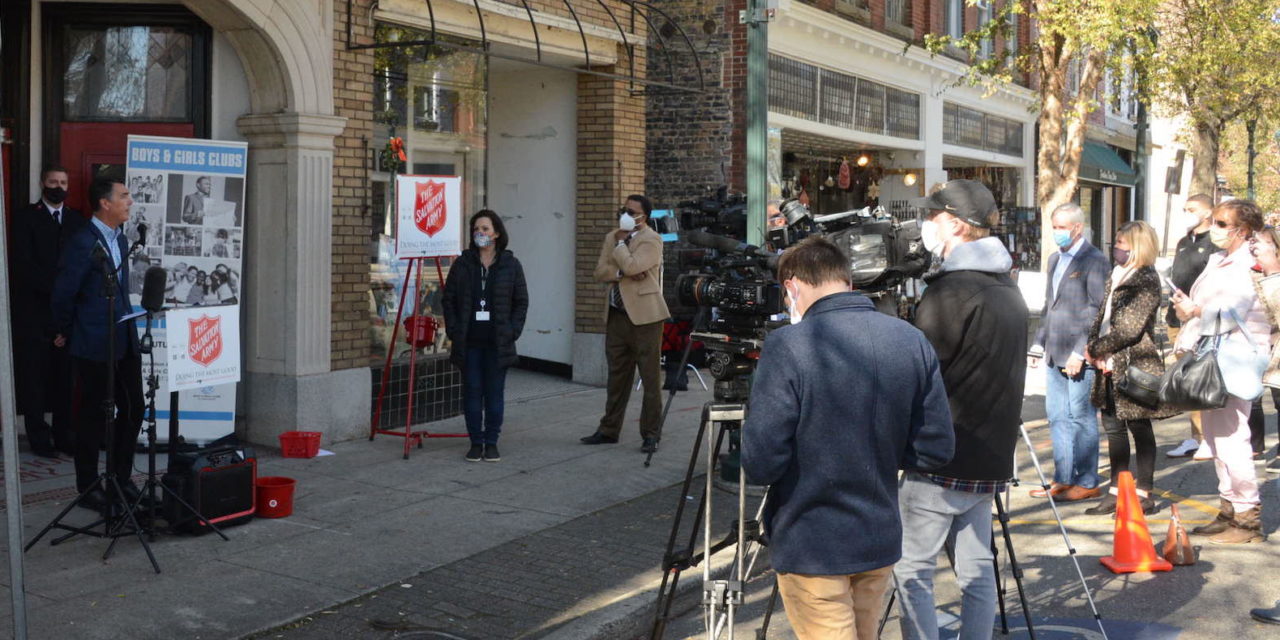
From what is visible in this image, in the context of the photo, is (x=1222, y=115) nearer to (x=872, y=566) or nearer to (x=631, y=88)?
(x=631, y=88)

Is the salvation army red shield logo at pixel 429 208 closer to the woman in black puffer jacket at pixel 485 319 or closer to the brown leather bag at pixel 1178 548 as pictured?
the woman in black puffer jacket at pixel 485 319

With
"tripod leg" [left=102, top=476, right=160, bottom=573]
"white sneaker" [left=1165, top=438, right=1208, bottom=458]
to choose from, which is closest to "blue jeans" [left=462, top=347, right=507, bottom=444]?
"tripod leg" [left=102, top=476, right=160, bottom=573]

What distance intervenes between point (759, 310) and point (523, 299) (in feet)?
8.08

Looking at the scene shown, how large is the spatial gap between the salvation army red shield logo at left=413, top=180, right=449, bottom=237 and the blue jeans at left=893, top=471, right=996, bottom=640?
5.74 m

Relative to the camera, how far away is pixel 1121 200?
3694cm

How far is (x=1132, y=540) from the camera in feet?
22.3

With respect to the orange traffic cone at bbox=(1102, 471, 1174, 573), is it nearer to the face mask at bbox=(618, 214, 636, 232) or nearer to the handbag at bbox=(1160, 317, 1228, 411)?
the handbag at bbox=(1160, 317, 1228, 411)

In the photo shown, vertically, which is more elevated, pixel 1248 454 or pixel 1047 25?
pixel 1047 25

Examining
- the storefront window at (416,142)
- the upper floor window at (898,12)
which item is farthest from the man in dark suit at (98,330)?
the upper floor window at (898,12)

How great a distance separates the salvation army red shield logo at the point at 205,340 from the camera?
6.77m

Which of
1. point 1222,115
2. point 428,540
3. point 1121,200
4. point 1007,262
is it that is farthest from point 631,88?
point 1121,200

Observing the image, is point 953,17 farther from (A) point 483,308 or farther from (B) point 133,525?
(B) point 133,525

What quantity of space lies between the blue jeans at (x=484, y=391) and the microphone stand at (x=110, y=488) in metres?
2.82

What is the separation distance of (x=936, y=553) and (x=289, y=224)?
6.39 metres
